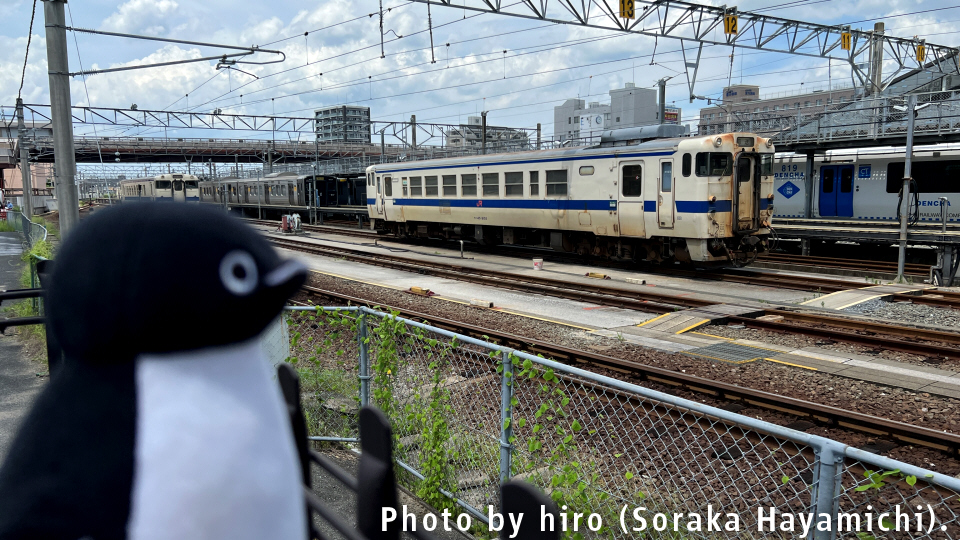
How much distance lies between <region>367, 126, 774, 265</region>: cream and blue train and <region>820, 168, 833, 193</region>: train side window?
30.9ft

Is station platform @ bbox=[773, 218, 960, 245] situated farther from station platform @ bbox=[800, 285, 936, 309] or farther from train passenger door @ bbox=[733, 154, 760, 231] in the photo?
train passenger door @ bbox=[733, 154, 760, 231]

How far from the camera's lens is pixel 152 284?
3.78 ft

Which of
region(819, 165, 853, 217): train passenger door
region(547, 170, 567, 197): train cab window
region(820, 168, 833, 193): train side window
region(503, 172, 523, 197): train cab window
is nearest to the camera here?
region(547, 170, 567, 197): train cab window

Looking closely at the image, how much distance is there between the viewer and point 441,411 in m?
5.18

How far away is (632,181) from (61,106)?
40.6 feet

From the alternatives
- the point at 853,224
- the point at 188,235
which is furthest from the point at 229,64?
the point at 853,224

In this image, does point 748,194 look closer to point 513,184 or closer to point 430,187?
point 513,184

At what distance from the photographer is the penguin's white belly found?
111cm

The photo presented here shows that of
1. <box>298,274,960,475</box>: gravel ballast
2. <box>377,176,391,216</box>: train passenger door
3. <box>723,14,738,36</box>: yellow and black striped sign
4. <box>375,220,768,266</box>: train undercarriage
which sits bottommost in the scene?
<box>298,274,960,475</box>: gravel ballast

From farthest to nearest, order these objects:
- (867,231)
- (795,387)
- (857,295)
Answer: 1. (867,231)
2. (857,295)
3. (795,387)

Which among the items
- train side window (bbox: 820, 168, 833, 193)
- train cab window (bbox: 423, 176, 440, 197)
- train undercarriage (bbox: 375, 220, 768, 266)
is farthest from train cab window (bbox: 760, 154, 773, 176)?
train cab window (bbox: 423, 176, 440, 197)

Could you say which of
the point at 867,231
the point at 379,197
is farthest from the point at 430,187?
the point at 867,231

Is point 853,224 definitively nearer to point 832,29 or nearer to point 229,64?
point 832,29

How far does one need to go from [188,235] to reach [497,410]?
604cm
